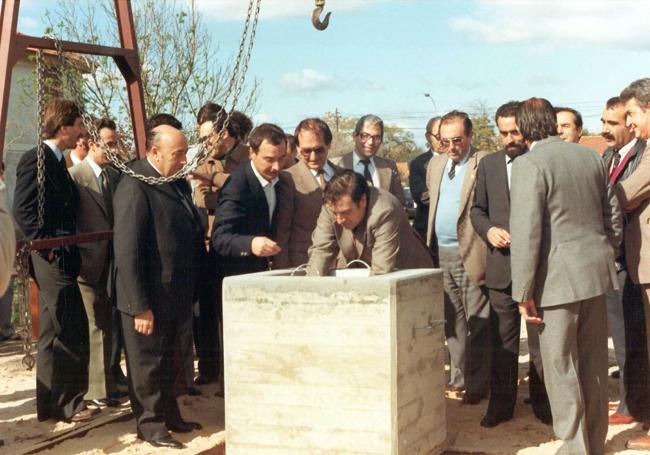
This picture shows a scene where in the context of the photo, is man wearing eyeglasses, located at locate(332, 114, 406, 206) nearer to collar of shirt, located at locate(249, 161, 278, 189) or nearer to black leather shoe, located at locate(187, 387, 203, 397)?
collar of shirt, located at locate(249, 161, 278, 189)

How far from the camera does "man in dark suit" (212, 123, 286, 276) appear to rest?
20.3 ft

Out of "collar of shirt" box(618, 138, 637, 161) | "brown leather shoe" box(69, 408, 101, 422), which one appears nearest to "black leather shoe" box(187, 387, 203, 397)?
"brown leather shoe" box(69, 408, 101, 422)

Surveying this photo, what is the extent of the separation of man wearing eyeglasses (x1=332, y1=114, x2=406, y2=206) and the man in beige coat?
7.31 ft

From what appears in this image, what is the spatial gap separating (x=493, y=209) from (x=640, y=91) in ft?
4.27

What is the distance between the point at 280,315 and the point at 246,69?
185 centimetres

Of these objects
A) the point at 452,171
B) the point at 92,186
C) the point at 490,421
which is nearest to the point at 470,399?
the point at 490,421

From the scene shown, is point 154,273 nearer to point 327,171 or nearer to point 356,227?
point 356,227

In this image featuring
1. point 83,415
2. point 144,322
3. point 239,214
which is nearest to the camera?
point 144,322

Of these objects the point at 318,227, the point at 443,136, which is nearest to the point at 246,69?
the point at 318,227

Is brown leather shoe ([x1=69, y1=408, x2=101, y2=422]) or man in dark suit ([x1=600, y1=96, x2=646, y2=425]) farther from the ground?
man in dark suit ([x1=600, y1=96, x2=646, y2=425])

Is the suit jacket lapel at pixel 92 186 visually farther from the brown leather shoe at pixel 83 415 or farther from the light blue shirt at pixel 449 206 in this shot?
the light blue shirt at pixel 449 206

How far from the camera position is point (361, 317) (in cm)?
487

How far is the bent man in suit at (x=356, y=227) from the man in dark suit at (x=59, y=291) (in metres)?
1.79

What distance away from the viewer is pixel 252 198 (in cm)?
629
